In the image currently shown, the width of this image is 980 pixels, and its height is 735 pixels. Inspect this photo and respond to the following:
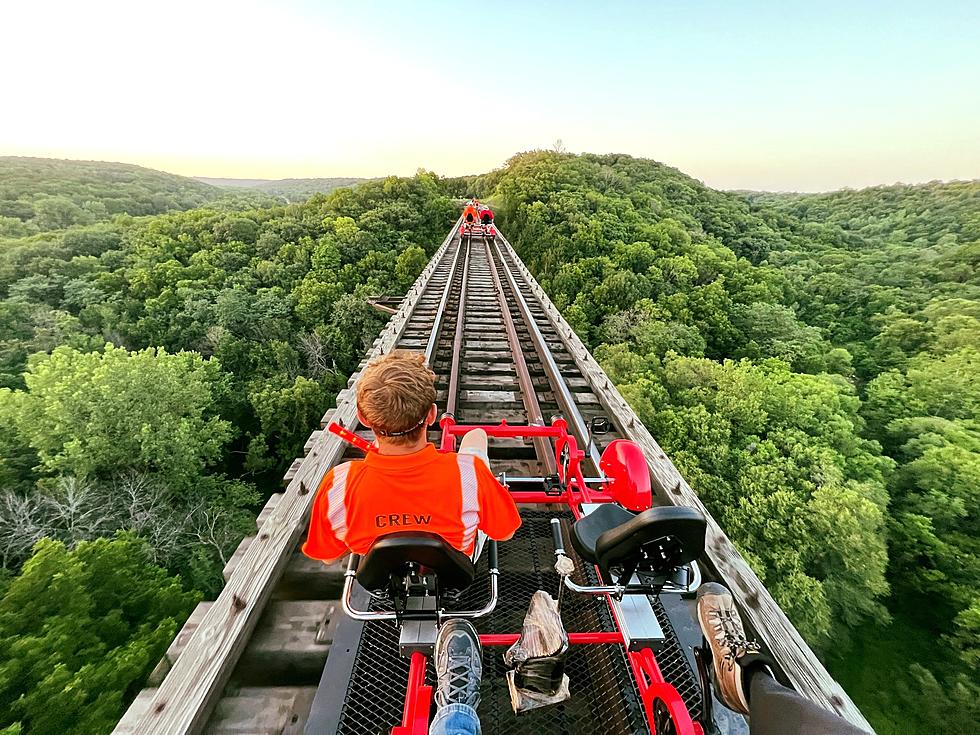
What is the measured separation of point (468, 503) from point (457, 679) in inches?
26.2

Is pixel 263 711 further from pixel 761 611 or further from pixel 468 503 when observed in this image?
pixel 761 611

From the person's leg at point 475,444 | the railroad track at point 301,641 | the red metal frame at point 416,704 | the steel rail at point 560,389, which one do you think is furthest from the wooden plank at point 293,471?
the steel rail at point 560,389

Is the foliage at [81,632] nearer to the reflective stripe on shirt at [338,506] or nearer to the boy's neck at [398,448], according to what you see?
the reflective stripe on shirt at [338,506]

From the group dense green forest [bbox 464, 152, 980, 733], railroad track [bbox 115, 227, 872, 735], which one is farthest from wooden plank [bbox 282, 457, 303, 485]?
dense green forest [bbox 464, 152, 980, 733]

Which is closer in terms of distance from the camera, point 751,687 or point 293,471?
point 751,687

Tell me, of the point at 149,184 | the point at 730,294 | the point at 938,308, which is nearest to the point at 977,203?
the point at 938,308

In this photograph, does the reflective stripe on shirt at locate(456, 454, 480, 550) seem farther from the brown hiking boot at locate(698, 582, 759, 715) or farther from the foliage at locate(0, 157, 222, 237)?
the foliage at locate(0, 157, 222, 237)

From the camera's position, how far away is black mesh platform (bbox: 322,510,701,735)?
199 cm

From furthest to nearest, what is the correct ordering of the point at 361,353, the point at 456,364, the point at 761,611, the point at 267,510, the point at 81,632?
the point at 361,353
the point at 81,632
the point at 456,364
the point at 267,510
the point at 761,611

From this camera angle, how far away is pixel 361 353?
23719 mm

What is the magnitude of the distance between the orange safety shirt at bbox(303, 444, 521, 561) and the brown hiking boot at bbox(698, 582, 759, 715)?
0.98 meters

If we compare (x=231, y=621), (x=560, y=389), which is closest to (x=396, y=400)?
(x=231, y=621)

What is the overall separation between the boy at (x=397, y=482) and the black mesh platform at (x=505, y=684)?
0.71 meters

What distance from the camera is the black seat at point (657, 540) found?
1474mm
